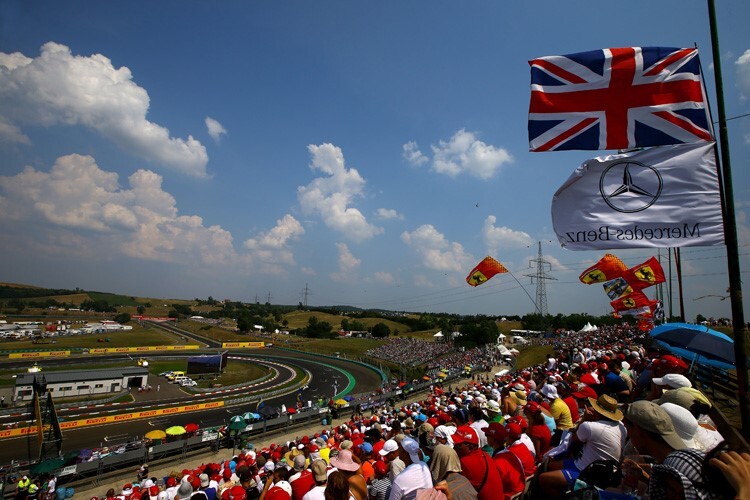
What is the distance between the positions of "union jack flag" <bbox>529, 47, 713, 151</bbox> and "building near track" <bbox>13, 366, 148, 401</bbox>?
161 ft

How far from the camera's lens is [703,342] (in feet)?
28.3

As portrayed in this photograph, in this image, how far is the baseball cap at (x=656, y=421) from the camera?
3.20 metres

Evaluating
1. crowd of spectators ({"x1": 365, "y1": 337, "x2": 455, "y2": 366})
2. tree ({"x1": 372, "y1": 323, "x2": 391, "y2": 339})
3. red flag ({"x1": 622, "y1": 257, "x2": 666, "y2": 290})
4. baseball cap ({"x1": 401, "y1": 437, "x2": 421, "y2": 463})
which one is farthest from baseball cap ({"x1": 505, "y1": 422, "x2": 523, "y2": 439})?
tree ({"x1": 372, "y1": 323, "x2": 391, "y2": 339})

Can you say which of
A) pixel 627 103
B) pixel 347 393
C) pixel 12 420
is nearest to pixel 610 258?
pixel 627 103

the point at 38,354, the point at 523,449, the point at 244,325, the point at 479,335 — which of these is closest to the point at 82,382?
the point at 38,354

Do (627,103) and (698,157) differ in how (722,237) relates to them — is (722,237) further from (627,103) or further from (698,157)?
(627,103)

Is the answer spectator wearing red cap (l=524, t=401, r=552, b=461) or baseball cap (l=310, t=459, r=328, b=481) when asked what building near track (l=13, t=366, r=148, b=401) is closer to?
baseball cap (l=310, t=459, r=328, b=481)

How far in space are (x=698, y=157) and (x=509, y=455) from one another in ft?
17.8

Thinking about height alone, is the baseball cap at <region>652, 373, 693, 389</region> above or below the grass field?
above

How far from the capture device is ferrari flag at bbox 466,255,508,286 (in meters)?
18.6

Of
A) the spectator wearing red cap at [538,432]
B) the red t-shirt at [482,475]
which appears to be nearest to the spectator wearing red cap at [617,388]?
the spectator wearing red cap at [538,432]

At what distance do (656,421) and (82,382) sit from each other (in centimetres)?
5212

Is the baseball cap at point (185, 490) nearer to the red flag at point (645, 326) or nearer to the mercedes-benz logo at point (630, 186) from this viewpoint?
the mercedes-benz logo at point (630, 186)

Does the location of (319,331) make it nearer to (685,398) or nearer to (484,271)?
(484,271)
